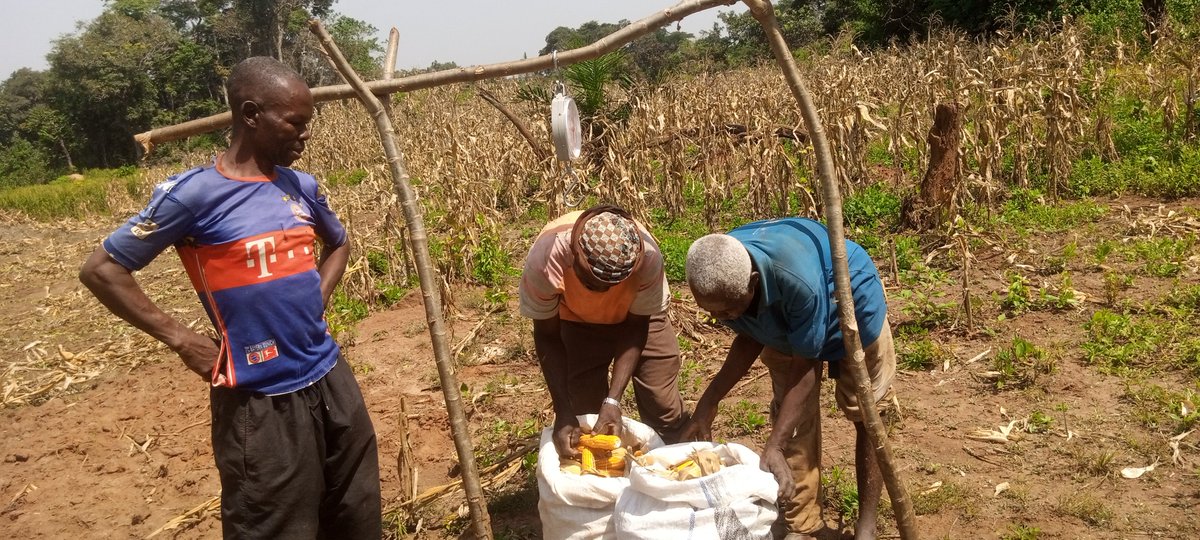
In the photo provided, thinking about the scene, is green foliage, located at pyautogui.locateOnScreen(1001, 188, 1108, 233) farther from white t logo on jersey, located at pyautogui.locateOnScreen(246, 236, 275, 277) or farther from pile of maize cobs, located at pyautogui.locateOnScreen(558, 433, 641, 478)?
white t logo on jersey, located at pyautogui.locateOnScreen(246, 236, 275, 277)

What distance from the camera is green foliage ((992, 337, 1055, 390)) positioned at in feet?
14.5

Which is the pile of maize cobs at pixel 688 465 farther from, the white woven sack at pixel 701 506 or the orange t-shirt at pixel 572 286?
the orange t-shirt at pixel 572 286

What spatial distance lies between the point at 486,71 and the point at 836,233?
1135 millimetres

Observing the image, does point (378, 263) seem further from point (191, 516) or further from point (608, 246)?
point (608, 246)

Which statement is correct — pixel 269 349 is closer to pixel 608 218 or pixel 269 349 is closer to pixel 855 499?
pixel 608 218

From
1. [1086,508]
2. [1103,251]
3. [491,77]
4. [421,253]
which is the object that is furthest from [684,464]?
[1103,251]

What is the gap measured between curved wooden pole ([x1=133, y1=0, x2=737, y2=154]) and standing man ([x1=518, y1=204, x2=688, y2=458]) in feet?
1.81

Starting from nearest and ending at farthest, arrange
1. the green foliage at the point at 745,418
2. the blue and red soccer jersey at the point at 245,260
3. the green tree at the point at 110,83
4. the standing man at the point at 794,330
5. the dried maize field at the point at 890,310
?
1. the blue and red soccer jersey at the point at 245,260
2. the standing man at the point at 794,330
3. the dried maize field at the point at 890,310
4. the green foliage at the point at 745,418
5. the green tree at the point at 110,83

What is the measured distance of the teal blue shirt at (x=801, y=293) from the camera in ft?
8.21

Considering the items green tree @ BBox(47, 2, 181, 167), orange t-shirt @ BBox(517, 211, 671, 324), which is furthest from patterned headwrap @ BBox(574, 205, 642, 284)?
green tree @ BBox(47, 2, 181, 167)

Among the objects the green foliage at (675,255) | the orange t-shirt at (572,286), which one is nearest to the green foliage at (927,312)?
the green foliage at (675,255)

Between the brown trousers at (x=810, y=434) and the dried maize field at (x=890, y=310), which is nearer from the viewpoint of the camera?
the brown trousers at (x=810, y=434)

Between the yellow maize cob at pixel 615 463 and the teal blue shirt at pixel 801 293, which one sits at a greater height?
the teal blue shirt at pixel 801 293

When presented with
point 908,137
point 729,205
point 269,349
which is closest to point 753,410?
point 269,349
